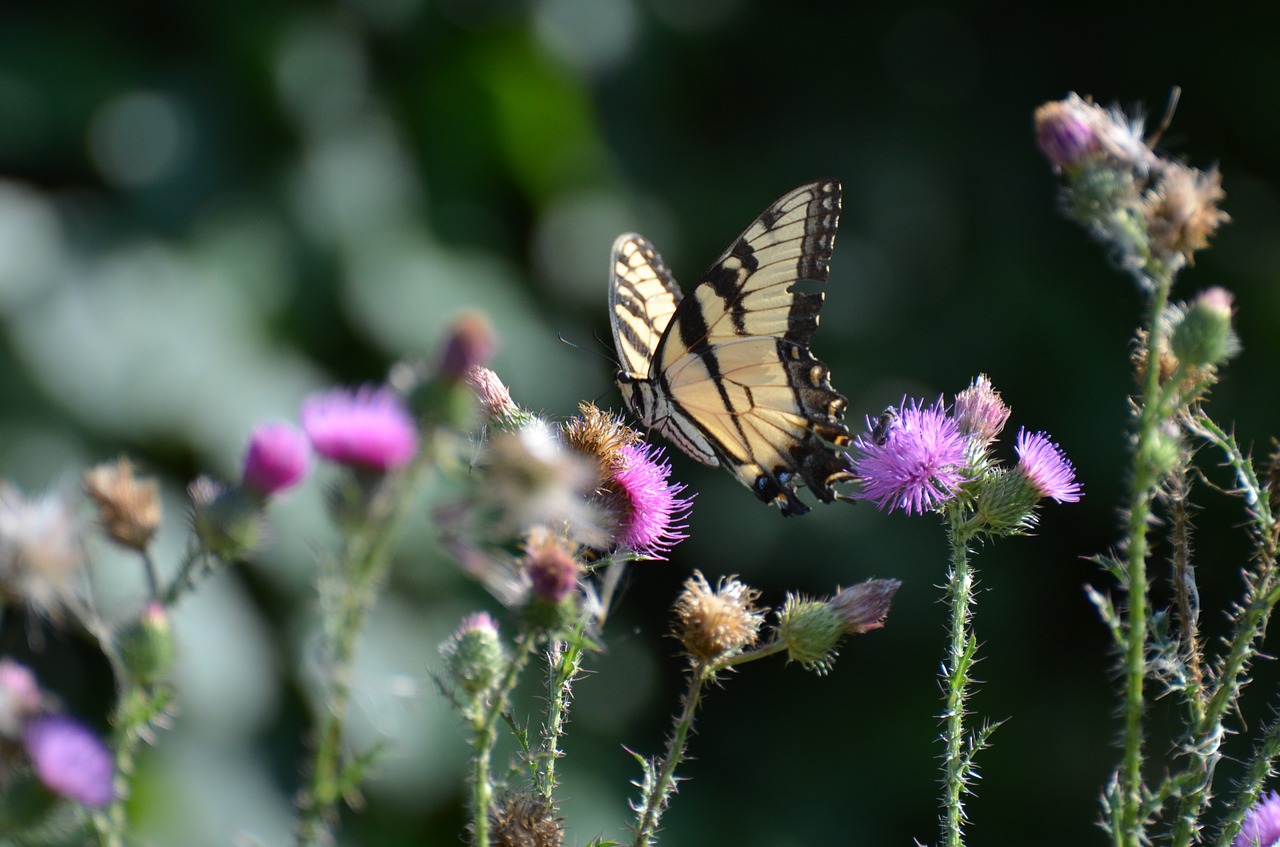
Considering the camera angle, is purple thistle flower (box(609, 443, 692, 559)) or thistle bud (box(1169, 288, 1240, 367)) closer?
thistle bud (box(1169, 288, 1240, 367))

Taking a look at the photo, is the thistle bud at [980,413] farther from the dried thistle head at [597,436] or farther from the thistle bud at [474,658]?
the thistle bud at [474,658]

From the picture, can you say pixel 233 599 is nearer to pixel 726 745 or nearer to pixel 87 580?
pixel 726 745

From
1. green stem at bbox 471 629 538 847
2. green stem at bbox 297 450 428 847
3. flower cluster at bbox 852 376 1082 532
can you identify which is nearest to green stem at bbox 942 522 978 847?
flower cluster at bbox 852 376 1082 532

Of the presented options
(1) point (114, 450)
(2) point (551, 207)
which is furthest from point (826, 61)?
(1) point (114, 450)

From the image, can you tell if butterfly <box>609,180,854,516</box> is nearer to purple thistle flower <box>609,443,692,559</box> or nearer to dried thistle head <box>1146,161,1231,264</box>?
purple thistle flower <box>609,443,692,559</box>

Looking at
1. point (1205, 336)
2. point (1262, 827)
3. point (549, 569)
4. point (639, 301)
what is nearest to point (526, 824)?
point (549, 569)

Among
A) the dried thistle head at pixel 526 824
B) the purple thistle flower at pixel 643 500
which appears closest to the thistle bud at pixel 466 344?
the dried thistle head at pixel 526 824

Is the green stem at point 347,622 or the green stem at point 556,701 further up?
the green stem at point 556,701
